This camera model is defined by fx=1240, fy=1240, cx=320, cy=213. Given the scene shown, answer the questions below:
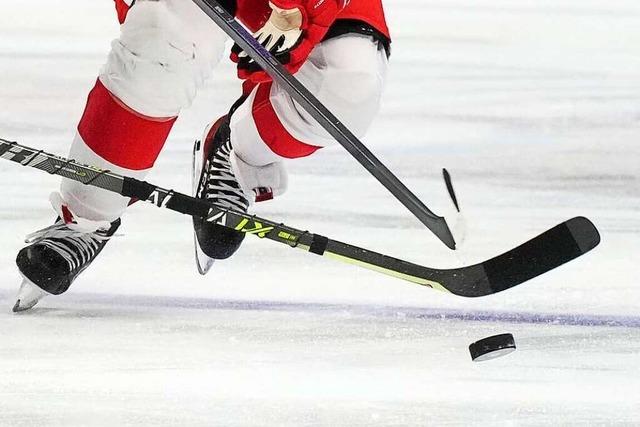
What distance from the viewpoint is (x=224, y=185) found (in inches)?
94.0

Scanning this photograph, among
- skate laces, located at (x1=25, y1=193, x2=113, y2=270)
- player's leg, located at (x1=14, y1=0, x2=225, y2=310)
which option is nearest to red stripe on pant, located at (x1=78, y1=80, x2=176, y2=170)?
player's leg, located at (x1=14, y1=0, x2=225, y2=310)

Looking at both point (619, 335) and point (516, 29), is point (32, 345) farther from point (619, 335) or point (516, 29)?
point (516, 29)

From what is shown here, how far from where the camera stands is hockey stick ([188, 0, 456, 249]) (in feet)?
6.27

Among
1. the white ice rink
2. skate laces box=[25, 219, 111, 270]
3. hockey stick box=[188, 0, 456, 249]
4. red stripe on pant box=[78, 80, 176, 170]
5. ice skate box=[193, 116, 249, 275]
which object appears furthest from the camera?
ice skate box=[193, 116, 249, 275]

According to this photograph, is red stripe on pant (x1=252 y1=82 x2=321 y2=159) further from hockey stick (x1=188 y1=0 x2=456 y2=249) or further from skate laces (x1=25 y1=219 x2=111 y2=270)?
skate laces (x1=25 y1=219 x2=111 y2=270)

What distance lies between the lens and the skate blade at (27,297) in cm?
211

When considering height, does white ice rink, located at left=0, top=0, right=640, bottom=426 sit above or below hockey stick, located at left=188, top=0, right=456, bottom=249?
below

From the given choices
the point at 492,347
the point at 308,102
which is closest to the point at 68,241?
the point at 308,102

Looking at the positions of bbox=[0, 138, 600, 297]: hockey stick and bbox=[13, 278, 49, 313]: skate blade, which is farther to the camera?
bbox=[13, 278, 49, 313]: skate blade

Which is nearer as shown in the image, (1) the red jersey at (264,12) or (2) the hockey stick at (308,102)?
(2) the hockey stick at (308,102)

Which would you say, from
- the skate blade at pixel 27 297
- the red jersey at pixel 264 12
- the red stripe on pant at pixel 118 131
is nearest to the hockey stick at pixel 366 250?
the red stripe on pant at pixel 118 131

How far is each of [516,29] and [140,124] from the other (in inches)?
92.8

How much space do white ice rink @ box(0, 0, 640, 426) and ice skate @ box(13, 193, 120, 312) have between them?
0.05 metres

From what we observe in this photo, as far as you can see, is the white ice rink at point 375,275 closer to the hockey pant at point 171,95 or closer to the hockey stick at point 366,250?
the hockey stick at point 366,250
